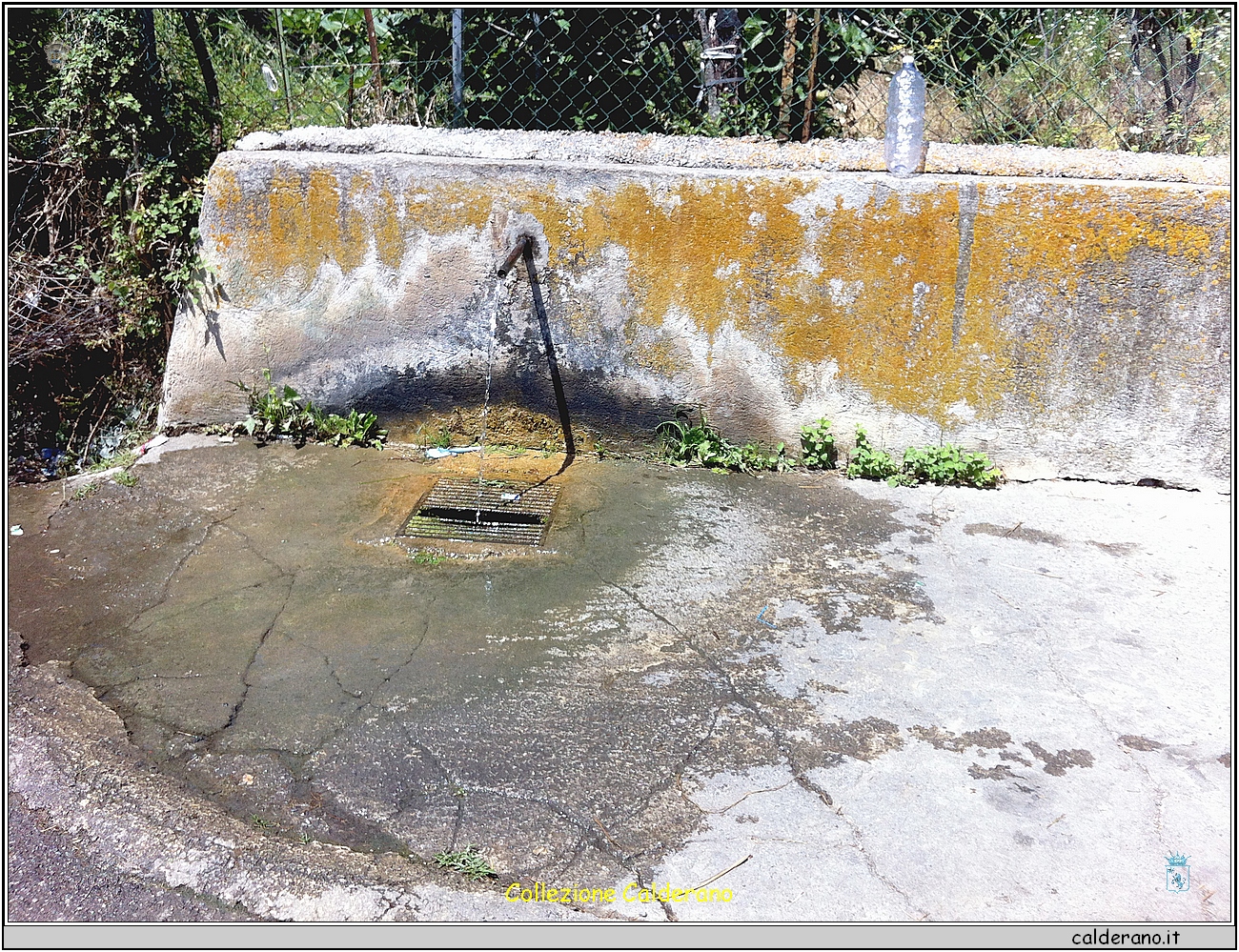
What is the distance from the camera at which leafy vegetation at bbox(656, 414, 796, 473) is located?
4.09 metres

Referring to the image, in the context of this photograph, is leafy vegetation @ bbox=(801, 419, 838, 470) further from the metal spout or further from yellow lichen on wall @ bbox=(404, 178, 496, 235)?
yellow lichen on wall @ bbox=(404, 178, 496, 235)

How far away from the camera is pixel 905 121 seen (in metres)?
3.71

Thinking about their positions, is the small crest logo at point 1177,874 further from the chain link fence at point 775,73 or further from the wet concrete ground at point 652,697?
the chain link fence at point 775,73

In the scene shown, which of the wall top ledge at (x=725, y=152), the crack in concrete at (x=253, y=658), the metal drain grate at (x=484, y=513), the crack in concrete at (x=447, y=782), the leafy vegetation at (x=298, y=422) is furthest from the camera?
the leafy vegetation at (x=298, y=422)

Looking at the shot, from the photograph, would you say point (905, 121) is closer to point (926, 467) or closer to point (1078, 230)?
point (1078, 230)

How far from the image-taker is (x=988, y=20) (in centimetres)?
402

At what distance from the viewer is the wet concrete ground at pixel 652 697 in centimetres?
213

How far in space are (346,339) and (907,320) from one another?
93.2 inches

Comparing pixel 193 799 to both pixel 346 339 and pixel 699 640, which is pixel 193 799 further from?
pixel 346 339

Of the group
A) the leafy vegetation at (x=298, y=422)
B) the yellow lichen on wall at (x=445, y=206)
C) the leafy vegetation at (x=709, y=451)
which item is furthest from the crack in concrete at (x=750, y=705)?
the yellow lichen on wall at (x=445, y=206)

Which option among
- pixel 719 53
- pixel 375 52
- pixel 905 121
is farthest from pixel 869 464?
pixel 375 52

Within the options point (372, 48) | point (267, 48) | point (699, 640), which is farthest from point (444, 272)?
point (699, 640)

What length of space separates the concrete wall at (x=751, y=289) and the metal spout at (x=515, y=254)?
63mm

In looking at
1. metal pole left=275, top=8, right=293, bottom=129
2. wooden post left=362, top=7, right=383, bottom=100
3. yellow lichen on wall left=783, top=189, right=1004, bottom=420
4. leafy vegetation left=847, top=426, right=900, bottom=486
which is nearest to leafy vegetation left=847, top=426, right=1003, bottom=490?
leafy vegetation left=847, top=426, right=900, bottom=486
